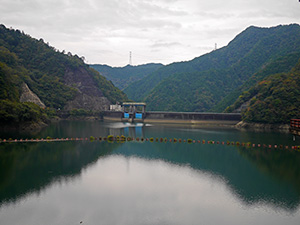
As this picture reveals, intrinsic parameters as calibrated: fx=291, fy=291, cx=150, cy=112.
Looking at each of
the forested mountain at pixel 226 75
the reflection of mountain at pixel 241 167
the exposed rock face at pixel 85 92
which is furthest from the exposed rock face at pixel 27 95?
the forested mountain at pixel 226 75

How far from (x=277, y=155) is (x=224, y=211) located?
20420 millimetres

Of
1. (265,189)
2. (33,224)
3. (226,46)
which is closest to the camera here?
(33,224)

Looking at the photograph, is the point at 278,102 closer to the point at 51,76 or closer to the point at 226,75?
the point at 226,75

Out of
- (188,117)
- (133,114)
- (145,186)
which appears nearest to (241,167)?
(145,186)

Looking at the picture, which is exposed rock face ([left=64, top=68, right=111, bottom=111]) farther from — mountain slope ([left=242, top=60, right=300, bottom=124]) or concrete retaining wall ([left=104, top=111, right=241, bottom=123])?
mountain slope ([left=242, top=60, right=300, bottom=124])

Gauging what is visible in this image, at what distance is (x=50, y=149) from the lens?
34.7m

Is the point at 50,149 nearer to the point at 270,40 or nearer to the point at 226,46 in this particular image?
the point at 270,40

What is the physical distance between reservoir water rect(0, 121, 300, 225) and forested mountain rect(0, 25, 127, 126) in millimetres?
55934

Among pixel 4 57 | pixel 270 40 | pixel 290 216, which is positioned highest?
pixel 270 40

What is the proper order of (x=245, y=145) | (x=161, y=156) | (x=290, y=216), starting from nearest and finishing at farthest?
(x=290, y=216) → (x=161, y=156) → (x=245, y=145)

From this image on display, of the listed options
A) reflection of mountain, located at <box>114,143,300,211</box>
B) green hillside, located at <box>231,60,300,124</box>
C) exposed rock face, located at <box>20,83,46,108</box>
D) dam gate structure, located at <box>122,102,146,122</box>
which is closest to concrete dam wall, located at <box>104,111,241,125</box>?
dam gate structure, located at <box>122,102,146,122</box>

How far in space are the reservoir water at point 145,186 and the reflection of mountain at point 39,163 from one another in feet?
0.23

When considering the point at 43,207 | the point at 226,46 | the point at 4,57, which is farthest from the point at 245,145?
the point at 226,46

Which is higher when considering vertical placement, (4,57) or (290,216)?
(4,57)
